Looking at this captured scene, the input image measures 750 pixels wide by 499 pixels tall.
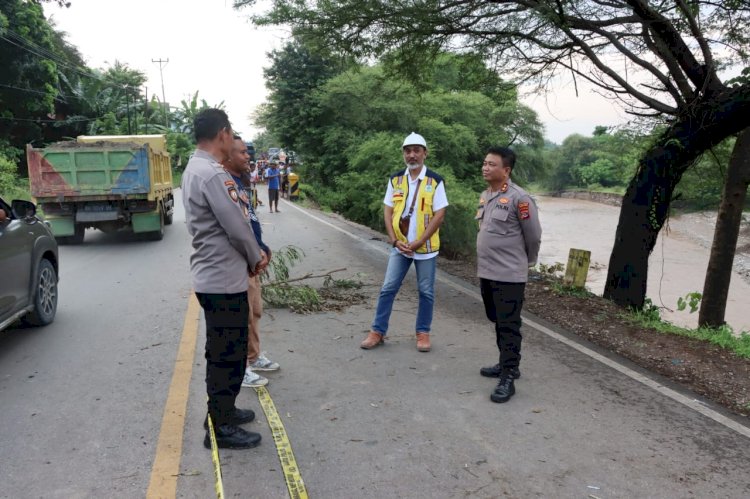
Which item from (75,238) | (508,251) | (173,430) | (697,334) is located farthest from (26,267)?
(75,238)

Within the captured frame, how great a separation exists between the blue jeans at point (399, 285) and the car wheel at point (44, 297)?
3415 mm

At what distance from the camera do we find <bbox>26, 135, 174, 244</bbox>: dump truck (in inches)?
A: 431

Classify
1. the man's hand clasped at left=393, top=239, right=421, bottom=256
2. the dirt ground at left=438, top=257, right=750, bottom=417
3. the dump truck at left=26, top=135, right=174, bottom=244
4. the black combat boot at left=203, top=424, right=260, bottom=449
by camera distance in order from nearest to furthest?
the black combat boot at left=203, top=424, right=260, bottom=449, the dirt ground at left=438, top=257, right=750, bottom=417, the man's hand clasped at left=393, top=239, right=421, bottom=256, the dump truck at left=26, top=135, right=174, bottom=244

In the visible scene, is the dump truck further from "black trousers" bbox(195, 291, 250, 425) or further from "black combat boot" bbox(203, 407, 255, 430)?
"black trousers" bbox(195, 291, 250, 425)

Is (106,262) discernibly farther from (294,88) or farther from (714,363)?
(294,88)

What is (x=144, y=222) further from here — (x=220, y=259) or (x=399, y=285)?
(x=220, y=259)

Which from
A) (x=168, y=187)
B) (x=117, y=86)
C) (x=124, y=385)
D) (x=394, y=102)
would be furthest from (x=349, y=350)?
(x=117, y=86)

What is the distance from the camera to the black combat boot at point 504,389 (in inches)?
157

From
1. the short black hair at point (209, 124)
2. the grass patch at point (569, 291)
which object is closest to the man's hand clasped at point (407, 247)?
the short black hair at point (209, 124)

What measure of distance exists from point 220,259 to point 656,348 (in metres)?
4.14

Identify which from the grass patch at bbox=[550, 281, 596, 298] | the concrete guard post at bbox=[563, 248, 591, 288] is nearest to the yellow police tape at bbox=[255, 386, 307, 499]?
the grass patch at bbox=[550, 281, 596, 298]

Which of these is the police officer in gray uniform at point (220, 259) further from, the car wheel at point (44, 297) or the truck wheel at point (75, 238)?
the truck wheel at point (75, 238)

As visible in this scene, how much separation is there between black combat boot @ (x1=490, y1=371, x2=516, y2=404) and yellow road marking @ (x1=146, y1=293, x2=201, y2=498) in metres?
2.10

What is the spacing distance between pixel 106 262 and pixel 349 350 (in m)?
6.33
